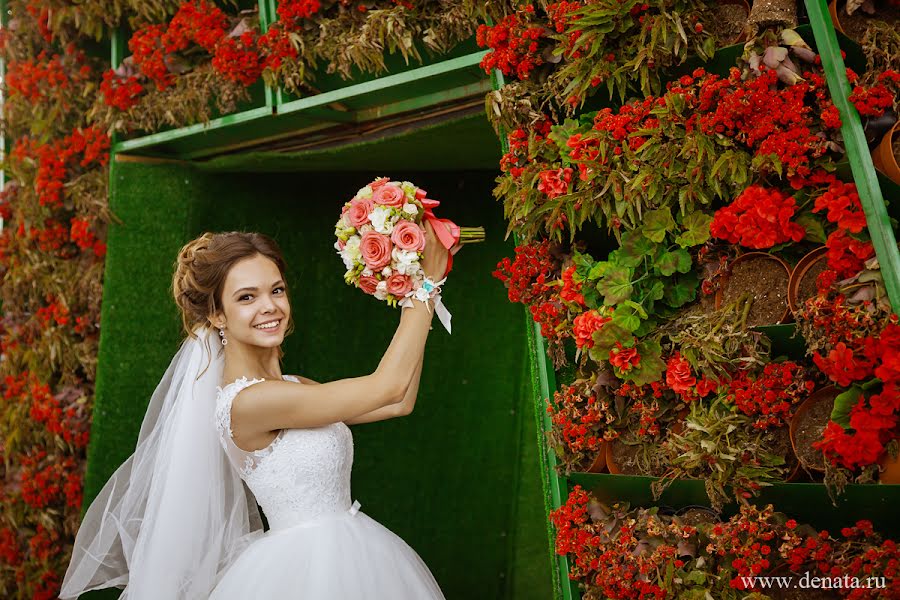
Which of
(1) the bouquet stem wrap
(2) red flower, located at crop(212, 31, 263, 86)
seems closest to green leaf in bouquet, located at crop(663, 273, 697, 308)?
(1) the bouquet stem wrap

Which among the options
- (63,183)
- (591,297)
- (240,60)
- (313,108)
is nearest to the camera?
(591,297)

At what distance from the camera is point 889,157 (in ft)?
7.06

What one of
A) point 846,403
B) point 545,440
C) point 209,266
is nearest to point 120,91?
point 209,266

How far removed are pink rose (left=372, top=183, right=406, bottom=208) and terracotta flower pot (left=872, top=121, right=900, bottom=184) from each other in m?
1.22

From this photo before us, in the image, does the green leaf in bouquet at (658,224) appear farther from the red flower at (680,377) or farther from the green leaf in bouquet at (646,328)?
the red flower at (680,377)

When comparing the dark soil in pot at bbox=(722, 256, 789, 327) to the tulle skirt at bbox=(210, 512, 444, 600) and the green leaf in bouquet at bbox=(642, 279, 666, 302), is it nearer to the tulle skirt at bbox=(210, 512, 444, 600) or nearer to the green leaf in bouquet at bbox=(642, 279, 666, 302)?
the green leaf in bouquet at bbox=(642, 279, 666, 302)

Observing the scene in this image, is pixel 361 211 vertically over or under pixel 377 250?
over

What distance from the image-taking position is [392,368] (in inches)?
86.6

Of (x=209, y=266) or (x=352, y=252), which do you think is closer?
(x=352, y=252)

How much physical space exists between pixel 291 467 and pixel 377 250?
2.35 feet

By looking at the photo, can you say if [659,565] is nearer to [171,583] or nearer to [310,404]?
[310,404]

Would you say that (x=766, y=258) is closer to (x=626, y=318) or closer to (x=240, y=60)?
(x=626, y=318)

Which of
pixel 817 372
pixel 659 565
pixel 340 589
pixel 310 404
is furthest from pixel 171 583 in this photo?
pixel 817 372

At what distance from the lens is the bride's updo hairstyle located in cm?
257
